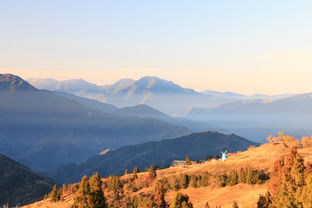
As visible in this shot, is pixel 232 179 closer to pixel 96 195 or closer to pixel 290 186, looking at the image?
pixel 290 186

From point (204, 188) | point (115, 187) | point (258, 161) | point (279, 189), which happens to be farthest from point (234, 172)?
point (115, 187)

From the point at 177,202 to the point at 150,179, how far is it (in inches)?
1676

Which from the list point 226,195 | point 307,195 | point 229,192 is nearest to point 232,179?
point 229,192

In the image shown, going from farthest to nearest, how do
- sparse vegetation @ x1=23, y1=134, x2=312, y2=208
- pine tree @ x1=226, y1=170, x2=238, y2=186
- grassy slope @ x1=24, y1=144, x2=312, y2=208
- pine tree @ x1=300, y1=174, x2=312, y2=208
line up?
1. pine tree @ x1=226, y1=170, x2=238, y2=186
2. grassy slope @ x1=24, y1=144, x2=312, y2=208
3. sparse vegetation @ x1=23, y1=134, x2=312, y2=208
4. pine tree @ x1=300, y1=174, x2=312, y2=208

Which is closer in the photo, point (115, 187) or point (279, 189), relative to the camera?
point (279, 189)

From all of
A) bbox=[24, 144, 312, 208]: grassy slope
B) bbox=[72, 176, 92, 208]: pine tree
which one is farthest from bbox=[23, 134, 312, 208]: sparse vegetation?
bbox=[72, 176, 92, 208]: pine tree

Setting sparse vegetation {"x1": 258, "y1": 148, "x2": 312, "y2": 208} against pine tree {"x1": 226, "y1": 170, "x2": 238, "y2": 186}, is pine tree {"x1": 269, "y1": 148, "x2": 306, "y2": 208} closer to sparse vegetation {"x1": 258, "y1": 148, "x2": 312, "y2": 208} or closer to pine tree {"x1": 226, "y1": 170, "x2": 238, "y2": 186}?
sparse vegetation {"x1": 258, "y1": 148, "x2": 312, "y2": 208}

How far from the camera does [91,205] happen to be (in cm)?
4253

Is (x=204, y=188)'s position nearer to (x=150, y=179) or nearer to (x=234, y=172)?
(x=234, y=172)

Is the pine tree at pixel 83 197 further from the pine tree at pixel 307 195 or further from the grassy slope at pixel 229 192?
the pine tree at pixel 307 195

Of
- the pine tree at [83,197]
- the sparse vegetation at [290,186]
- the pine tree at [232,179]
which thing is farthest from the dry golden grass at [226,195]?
the pine tree at [83,197]

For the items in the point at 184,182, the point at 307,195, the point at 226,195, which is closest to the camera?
the point at 307,195

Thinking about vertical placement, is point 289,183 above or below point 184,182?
above

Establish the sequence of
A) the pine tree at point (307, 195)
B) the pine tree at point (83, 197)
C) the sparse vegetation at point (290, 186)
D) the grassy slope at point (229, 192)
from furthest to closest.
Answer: the grassy slope at point (229, 192) → the sparse vegetation at point (290, 186) → the pine tree at point (307, 195) → the pine tree at point (83, 197)
